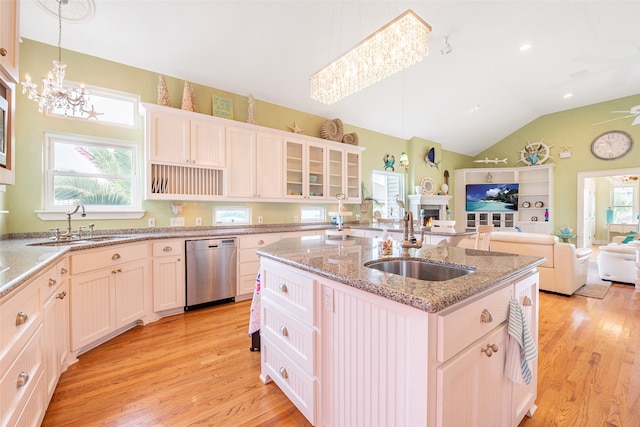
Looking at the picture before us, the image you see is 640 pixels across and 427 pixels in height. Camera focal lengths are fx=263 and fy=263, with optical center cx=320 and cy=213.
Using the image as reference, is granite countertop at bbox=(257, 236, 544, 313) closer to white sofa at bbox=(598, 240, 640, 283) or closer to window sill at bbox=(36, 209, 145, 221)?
window sill at bbox=(36, 209, 145, 221)

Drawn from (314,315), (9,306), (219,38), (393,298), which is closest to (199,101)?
(219,38)

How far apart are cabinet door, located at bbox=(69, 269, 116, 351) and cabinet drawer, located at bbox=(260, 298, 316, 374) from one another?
5.11 ft

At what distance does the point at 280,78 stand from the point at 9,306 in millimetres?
3672

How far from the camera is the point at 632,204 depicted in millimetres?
7820

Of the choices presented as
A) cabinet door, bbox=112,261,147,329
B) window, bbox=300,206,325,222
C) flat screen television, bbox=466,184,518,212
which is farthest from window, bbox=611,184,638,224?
cabinet door, bbox=112,261,147,329

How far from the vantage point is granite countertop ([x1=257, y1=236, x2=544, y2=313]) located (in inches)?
36.2

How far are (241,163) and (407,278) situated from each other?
3.10m

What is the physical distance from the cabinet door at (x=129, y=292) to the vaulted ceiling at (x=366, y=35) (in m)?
2.43

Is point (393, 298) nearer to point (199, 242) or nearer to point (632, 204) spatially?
point (199, 242)

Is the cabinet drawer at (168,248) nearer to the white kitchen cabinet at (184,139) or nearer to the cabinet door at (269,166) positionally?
the white kitchen cabinet at (184,139)

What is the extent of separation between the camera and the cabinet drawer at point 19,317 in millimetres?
995

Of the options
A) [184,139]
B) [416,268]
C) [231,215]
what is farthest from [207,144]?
[416,268]

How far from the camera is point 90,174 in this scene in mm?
2969

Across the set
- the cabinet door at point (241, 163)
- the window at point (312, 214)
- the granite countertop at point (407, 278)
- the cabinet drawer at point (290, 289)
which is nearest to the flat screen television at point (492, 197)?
the window at point (312, 214)
